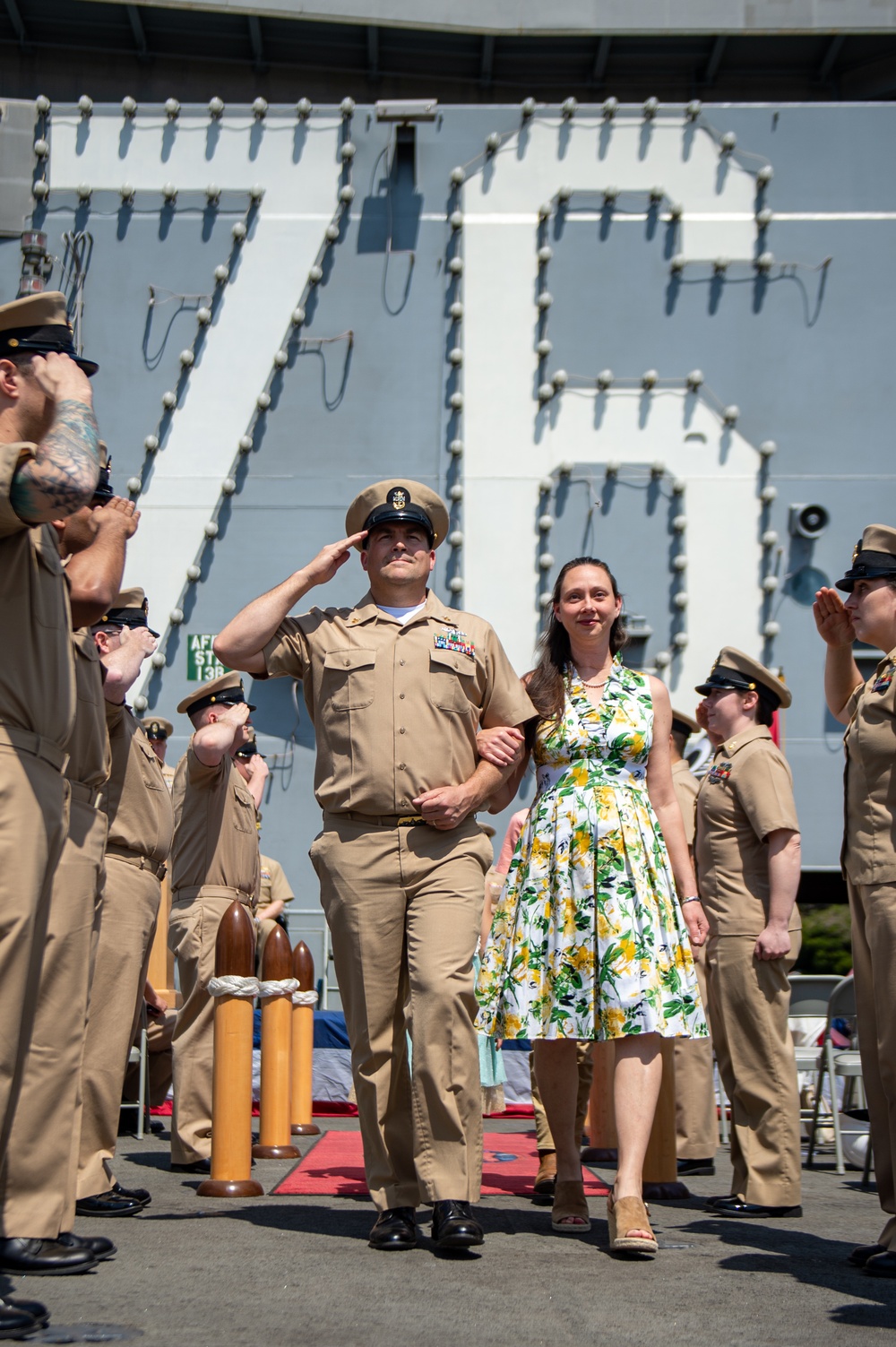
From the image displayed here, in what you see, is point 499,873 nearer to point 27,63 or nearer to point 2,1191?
point 2,1191

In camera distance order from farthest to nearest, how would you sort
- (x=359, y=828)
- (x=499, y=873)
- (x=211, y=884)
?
(x=499, y=873) < (x=211, y=884) < (x=359, y=828)

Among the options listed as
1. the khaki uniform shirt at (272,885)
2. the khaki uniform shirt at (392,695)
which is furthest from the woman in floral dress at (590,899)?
the khaki uniform shirt at (272,885)

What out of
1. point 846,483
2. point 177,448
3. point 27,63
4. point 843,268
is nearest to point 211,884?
point 177,448

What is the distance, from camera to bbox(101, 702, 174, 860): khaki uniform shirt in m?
4.37

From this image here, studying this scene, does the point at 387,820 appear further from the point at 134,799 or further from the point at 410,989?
the point at 134,799

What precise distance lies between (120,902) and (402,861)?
1122 mm

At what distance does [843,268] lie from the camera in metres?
10.1

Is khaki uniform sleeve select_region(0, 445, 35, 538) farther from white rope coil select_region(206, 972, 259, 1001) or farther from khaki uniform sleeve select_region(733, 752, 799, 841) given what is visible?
khaki uniform sleeve select_region(733, 752, 799, 841)

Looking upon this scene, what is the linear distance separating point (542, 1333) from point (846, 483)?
824cm

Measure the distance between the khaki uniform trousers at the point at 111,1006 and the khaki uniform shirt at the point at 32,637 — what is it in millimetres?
1509

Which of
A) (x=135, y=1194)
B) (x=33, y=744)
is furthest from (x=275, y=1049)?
(x=33, y=744)

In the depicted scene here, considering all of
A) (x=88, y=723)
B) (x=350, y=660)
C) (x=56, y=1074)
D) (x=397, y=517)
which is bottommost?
(x=56, y=1074)

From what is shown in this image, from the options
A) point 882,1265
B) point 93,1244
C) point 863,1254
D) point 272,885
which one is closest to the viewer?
point 93,1244

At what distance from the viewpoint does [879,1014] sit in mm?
3428
